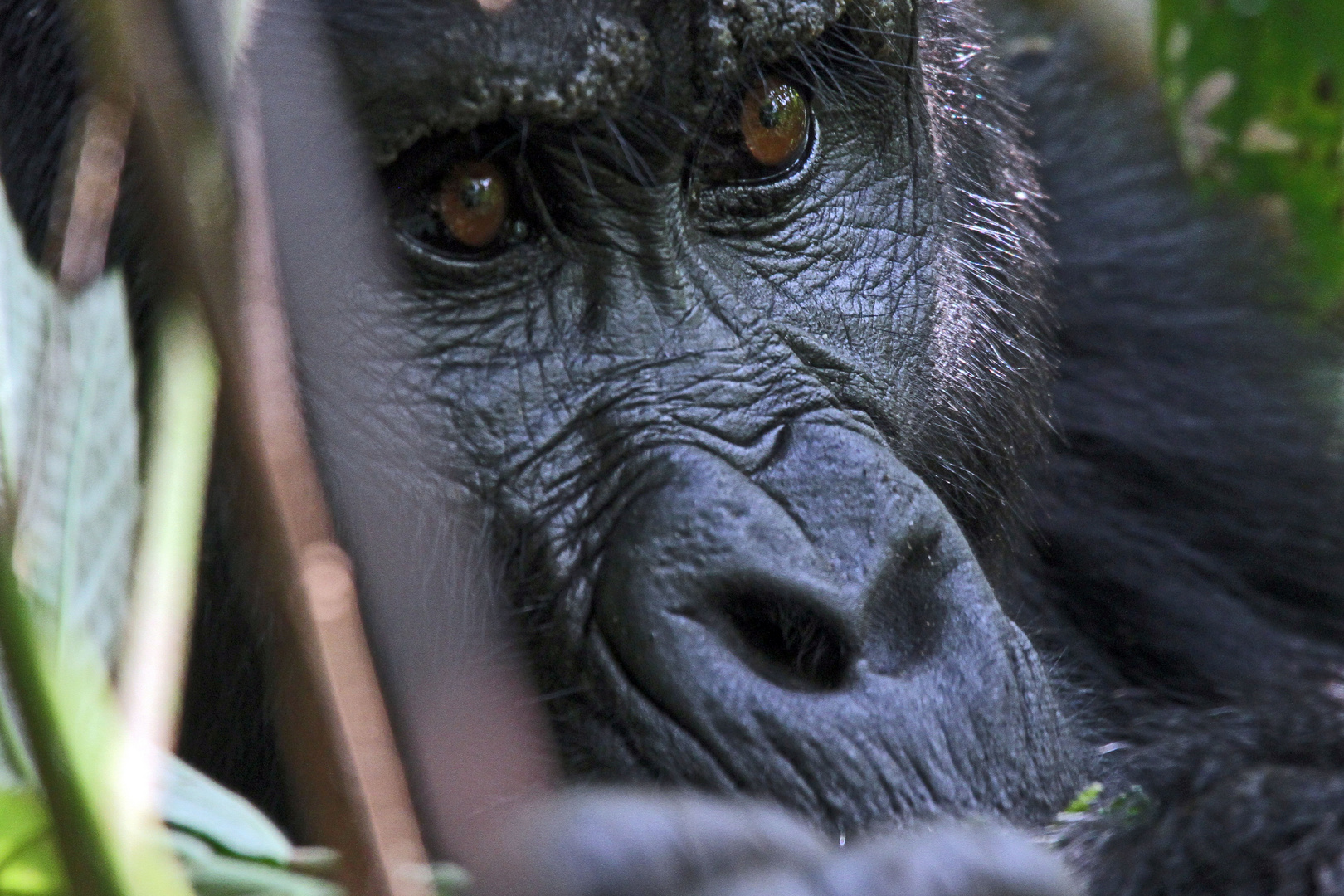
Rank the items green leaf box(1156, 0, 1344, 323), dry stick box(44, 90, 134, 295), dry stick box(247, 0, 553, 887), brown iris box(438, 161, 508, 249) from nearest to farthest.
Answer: dry stick box(44, 90, 134, 295)
dry stick box(247, 0, 553, 887)
brown iris box(438, 161, 508, 249)
green leaf box(1156, 0, 1344, 323)

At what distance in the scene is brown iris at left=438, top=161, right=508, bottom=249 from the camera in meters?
2.08

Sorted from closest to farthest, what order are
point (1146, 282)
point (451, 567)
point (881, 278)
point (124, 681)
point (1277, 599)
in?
point (124, 681), point (451, 567), point (881, 278), point (1277, 599), point (1146, 282)

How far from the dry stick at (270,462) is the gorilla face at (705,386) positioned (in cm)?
125

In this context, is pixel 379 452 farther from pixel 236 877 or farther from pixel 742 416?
pixel 236 877

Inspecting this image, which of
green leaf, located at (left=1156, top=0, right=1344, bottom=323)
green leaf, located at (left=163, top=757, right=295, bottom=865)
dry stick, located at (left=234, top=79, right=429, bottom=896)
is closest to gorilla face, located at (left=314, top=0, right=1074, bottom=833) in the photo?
green leaf, located at (left=163, top=757, right=295, bottom=865)

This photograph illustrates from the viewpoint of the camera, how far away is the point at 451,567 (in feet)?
6.61

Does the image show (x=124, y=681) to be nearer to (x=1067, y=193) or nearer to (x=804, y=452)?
(x=804, y=452)

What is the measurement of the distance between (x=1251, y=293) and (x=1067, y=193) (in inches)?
19.0

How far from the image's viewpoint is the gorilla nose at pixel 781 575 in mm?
1847

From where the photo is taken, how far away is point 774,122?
2.29 m

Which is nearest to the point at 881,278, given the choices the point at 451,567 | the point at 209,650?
the point at 451,567

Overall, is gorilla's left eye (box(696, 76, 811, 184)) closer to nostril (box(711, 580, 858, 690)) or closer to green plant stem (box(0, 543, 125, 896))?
nostril (box(711, 580, 858, 690))

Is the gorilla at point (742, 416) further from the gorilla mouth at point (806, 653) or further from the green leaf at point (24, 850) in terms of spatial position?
the green leaf at point (24, 850)

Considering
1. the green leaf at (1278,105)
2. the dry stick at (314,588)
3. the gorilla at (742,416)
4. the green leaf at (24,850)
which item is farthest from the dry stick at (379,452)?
the green leaf at (1278,105)
